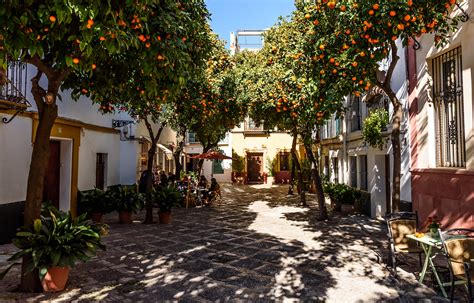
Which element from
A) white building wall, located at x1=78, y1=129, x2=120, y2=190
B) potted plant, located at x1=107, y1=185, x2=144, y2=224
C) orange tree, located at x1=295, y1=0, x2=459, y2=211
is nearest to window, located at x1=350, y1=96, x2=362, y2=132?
orange tree, located at x1=295, y1=0, x2=459, y2=211

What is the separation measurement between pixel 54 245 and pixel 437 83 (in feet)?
25.4

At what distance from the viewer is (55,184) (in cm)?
939

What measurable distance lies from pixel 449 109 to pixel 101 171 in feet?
35.0

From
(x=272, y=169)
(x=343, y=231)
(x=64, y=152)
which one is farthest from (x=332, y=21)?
(x=272, y=169)

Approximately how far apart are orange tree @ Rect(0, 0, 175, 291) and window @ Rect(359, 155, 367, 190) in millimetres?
9475

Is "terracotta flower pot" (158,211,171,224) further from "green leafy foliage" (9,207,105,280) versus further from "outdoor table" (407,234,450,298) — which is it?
"outdoor table" (407,234,450,298)

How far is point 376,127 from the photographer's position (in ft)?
31.6

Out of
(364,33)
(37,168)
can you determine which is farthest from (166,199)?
(364,33)

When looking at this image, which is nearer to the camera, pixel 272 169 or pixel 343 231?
pixel 343 231

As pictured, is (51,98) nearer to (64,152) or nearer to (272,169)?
(64,152)

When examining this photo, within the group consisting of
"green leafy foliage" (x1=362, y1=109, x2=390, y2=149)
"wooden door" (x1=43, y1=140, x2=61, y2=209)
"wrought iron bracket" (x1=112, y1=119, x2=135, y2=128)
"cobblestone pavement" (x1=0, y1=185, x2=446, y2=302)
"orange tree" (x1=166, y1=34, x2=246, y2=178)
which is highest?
"orange tree" (x1=166, y1=34, x2=246, y2=178)

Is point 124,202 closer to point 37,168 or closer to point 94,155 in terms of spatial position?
point 94,155

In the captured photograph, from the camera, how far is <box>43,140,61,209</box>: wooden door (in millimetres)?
9180

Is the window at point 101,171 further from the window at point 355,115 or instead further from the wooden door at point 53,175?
the window at point 355,115
